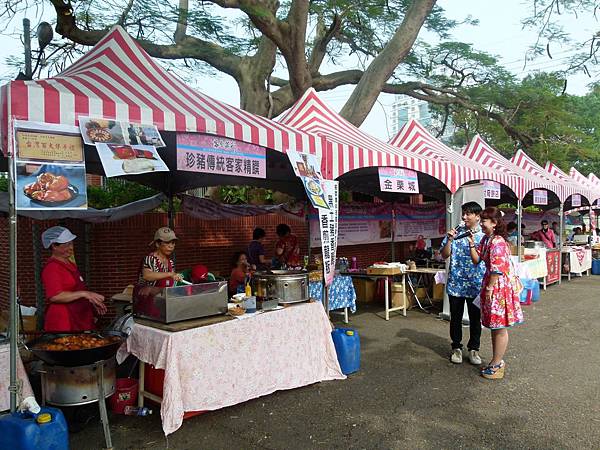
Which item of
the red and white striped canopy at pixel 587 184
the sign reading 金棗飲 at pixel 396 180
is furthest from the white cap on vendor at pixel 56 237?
the red and white striped canopy at pixel 587 184

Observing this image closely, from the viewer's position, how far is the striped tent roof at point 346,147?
5.57m

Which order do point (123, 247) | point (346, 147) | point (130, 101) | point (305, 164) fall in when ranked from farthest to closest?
1. point (123, 247)
2. point (346, 147)
3. point (305, 164)
4. point (130, 101)

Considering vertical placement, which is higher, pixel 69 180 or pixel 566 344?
pixel 69 180

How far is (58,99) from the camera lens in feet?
10.8

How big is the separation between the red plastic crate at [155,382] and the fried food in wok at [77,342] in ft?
1.94

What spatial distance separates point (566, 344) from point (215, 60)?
10192 millimetres

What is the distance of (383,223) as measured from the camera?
1132 centimetres

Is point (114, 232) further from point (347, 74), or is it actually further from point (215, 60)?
point (347, 74)

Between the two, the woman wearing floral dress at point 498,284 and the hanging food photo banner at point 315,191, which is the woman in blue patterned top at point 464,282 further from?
the hanging food photo banner at point 315,191

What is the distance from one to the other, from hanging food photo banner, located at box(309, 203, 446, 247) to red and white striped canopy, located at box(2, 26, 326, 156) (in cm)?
447

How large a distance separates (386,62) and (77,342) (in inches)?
392

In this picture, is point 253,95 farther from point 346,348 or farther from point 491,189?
point 346,348

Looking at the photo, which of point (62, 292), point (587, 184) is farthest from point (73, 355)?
point (587, 184)

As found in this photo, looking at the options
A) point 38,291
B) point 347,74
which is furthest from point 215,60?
point 38,291
